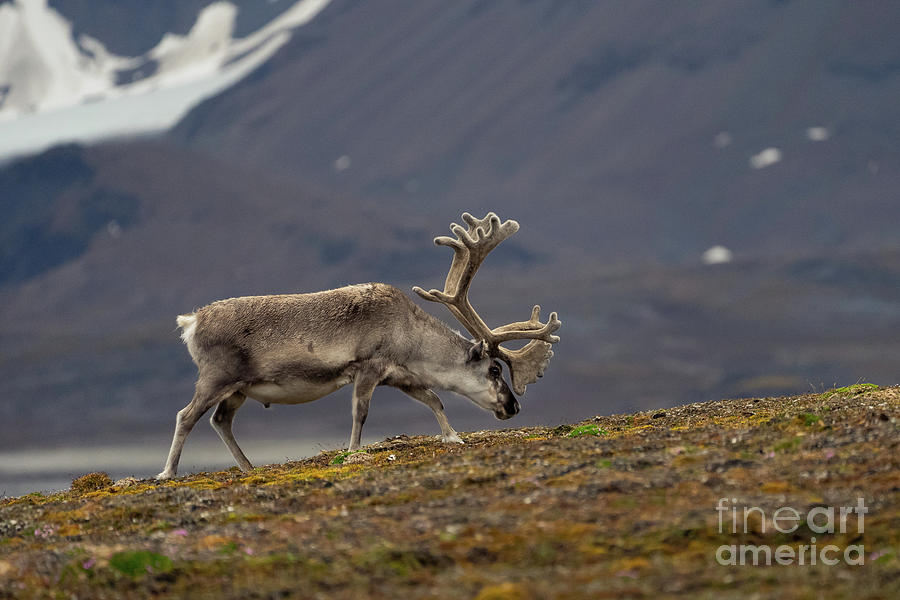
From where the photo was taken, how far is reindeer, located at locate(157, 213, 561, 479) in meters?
23.9

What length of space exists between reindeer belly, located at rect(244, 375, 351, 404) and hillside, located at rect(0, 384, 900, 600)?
317 centimetres

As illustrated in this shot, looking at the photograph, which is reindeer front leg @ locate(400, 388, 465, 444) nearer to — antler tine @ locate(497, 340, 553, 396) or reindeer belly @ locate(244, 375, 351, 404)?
reindeer belly @ locate(244, 375, 351, 404)

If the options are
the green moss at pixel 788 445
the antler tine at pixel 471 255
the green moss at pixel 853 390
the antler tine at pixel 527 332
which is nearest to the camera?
the green moss at pixel 788 445

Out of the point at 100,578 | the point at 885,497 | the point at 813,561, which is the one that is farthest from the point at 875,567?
the point at 100,578

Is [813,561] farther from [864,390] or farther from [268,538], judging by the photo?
→ [864,390]

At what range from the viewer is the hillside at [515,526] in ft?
41.0

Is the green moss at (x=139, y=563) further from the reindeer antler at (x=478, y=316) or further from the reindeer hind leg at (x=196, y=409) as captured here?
the reindeer antler at (x=478, y=316)

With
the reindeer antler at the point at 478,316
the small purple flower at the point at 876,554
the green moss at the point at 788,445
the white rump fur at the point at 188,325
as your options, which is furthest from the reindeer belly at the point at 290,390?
the small purple flower at the point at 876,554

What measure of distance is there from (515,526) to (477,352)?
11618 mm

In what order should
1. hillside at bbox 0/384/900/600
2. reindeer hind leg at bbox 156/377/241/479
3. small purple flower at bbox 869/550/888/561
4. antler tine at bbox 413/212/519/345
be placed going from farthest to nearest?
antler tine at bbox 413/212/519/345, reindeer hind leg at bbox 156/377/241/479, small purple flower at bbox 869/550/888/561, hillside at bbox 0/384/900/600

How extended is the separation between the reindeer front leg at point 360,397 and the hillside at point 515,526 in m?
3.21

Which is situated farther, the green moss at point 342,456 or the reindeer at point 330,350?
the reindeer at point 330,350

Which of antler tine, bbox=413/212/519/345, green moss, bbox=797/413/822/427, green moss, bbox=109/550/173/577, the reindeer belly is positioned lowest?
green moss, bbox=109/550/173/577

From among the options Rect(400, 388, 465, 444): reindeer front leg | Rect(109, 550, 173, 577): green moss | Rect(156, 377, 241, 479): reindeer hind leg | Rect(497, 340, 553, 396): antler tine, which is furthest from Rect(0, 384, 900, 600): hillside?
Rect(497, 340, 553, 396): antler tine
